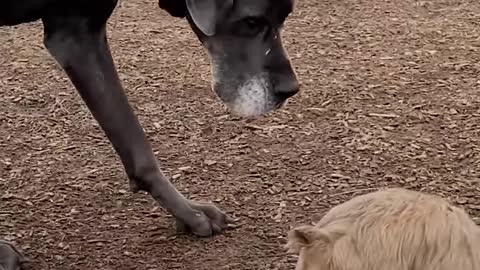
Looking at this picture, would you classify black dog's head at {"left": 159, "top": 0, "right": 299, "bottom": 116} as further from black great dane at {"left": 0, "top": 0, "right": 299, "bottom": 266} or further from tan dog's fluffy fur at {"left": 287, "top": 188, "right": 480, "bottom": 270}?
tan dog's fluffy fur at {"left": 287, "top": 188, "right": 480, "bottom": 270}

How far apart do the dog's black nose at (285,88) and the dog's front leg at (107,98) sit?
1.54ft

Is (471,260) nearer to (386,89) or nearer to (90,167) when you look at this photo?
(90,167)

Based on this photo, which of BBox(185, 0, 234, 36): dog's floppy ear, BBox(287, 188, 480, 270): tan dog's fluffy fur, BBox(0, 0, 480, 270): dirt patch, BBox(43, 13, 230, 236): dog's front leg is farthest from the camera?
BBox(0, 0, 480, 270): dirt patch

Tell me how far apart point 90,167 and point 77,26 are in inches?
35.7

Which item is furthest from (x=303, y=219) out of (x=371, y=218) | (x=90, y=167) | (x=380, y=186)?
(x=371, y=218)

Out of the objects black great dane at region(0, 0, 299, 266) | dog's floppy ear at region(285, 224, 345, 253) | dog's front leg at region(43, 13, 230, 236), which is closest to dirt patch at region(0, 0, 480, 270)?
dog's front leg at region(43, 13, 230, 236)

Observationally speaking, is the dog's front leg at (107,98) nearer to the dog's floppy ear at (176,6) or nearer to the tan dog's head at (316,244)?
the dog's floppy ear at (176,6)

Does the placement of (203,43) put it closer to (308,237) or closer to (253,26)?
(253,26)

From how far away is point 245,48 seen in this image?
327 cm

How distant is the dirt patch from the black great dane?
0.84ft

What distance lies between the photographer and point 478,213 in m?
3.54

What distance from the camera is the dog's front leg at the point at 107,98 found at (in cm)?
328

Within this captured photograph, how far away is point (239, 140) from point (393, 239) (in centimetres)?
201

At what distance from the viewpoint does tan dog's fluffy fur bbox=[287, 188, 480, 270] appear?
2.21 meters
